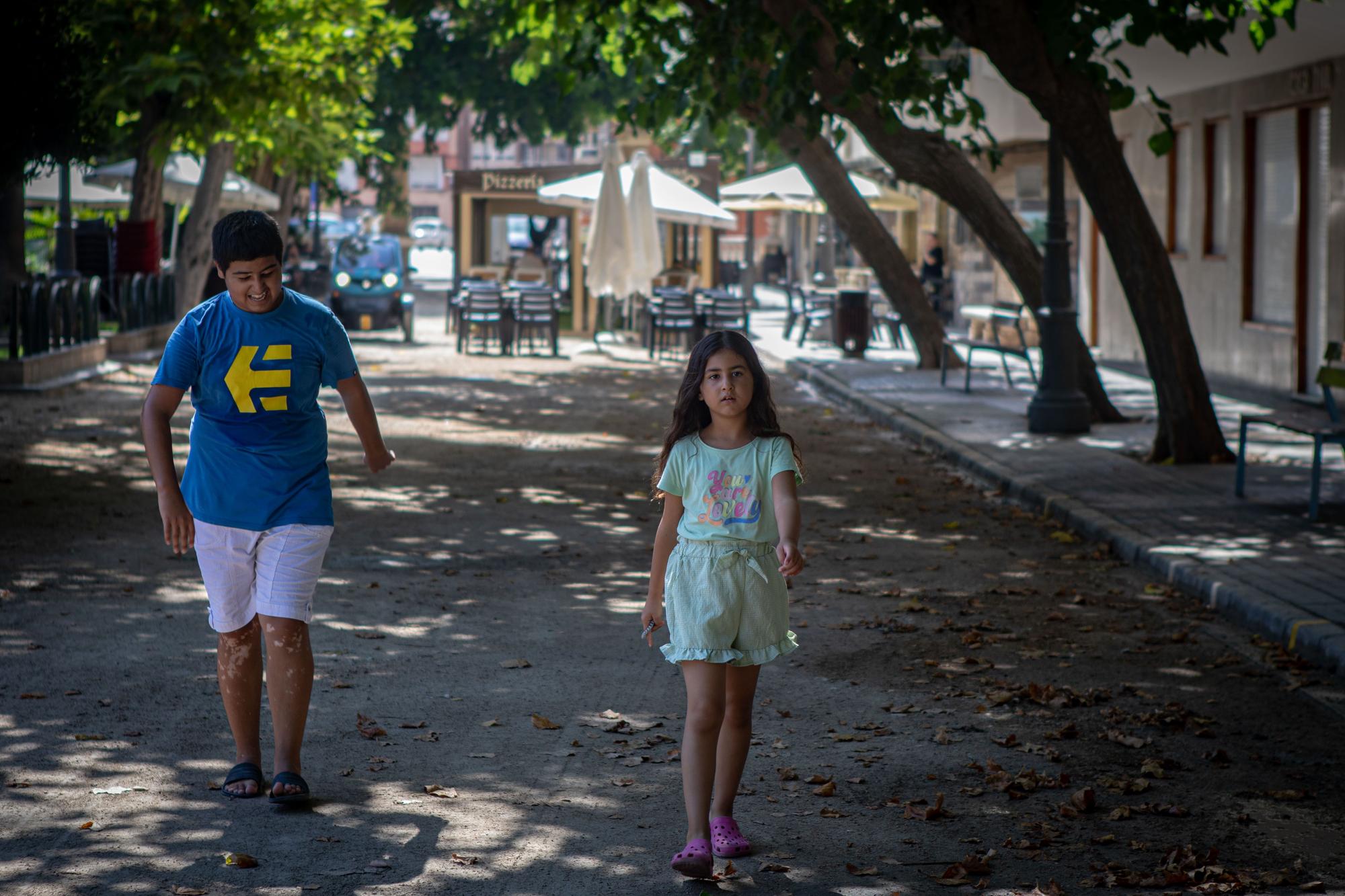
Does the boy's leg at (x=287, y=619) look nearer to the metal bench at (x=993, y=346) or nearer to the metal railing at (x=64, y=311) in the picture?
the metal bench at (x=993, y=346)

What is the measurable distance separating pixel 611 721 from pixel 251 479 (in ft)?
5.40

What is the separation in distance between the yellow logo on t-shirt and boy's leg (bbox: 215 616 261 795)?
633 millimetres

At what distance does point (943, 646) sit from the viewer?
7371mm

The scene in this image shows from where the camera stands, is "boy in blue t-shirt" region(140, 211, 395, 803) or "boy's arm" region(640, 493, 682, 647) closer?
"boy's arm" region(640, 493, 682, 647)

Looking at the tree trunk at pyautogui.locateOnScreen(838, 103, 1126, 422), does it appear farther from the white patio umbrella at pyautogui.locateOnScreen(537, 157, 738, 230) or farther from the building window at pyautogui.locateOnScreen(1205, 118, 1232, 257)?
the white patio umbrella at pyautogui.locateOnScreen(537, 157, 738, 230)

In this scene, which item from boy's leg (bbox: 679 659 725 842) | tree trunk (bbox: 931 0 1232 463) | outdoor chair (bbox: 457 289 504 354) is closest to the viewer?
boy's leg (bbox: 679 659 725 842)

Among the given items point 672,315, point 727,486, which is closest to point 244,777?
point 727,486

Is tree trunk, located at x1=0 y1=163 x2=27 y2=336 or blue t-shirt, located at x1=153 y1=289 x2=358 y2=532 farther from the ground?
tree trunk, located at x1=0 y1=163 x2=27 y2=336

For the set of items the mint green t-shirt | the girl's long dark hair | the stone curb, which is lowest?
the stone curb

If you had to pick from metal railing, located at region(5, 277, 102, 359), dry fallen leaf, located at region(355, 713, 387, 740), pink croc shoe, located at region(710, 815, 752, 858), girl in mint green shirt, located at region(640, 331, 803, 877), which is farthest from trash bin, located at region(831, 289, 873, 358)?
pink croc shoe, located at region(710, 815, 752, 858)

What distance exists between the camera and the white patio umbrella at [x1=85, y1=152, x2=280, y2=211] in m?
29.7

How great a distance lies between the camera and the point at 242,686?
5.21m

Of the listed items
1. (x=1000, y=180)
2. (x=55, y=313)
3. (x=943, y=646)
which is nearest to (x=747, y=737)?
(x=943, y=646)

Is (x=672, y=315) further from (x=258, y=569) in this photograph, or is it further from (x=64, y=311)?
(x=258, y=569)
